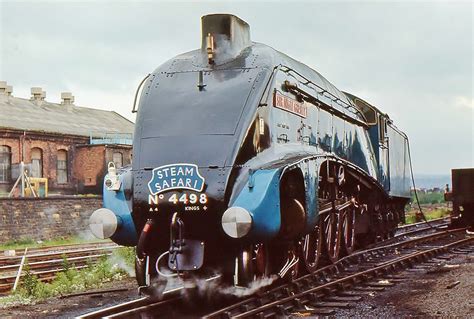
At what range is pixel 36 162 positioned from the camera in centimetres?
3556

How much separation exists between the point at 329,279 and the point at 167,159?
11.7 ft

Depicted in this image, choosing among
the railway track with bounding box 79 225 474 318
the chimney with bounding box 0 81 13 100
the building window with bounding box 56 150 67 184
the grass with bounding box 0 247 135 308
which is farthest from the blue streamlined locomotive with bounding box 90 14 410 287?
the chimney with bounding box 0 81 13 100

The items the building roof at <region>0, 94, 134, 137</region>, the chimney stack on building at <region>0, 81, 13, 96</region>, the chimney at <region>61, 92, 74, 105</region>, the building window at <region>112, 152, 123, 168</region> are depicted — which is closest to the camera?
the building roof at <region>0, 94, 134, 137</region>

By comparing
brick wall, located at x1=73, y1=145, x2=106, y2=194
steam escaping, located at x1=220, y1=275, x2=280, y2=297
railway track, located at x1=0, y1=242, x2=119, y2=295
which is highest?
brick wall, located at x1=73, y1=145, x2=106, y2=194

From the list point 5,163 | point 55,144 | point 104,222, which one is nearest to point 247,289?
point 104,222

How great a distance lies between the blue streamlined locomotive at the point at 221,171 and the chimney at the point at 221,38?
1cm

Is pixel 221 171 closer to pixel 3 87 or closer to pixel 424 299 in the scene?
pixel 424 299

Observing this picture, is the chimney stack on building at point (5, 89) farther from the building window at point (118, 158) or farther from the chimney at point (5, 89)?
the building window at point (118, 158)

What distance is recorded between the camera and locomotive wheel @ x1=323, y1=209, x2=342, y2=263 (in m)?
10.9

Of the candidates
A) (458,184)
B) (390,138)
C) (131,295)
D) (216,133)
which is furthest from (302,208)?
(458,184)

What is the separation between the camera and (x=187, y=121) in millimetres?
8203

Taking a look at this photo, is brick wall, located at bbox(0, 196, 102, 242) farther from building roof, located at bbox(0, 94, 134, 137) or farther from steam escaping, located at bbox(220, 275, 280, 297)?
steam escaping, located at bbox(220, 275, 280, 297)

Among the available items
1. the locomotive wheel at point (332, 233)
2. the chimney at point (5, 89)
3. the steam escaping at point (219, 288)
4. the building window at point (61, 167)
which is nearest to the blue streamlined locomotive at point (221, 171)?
the steam escaping at point (219, 288)

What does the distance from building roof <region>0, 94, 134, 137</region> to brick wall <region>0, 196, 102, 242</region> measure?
22.4 feet
